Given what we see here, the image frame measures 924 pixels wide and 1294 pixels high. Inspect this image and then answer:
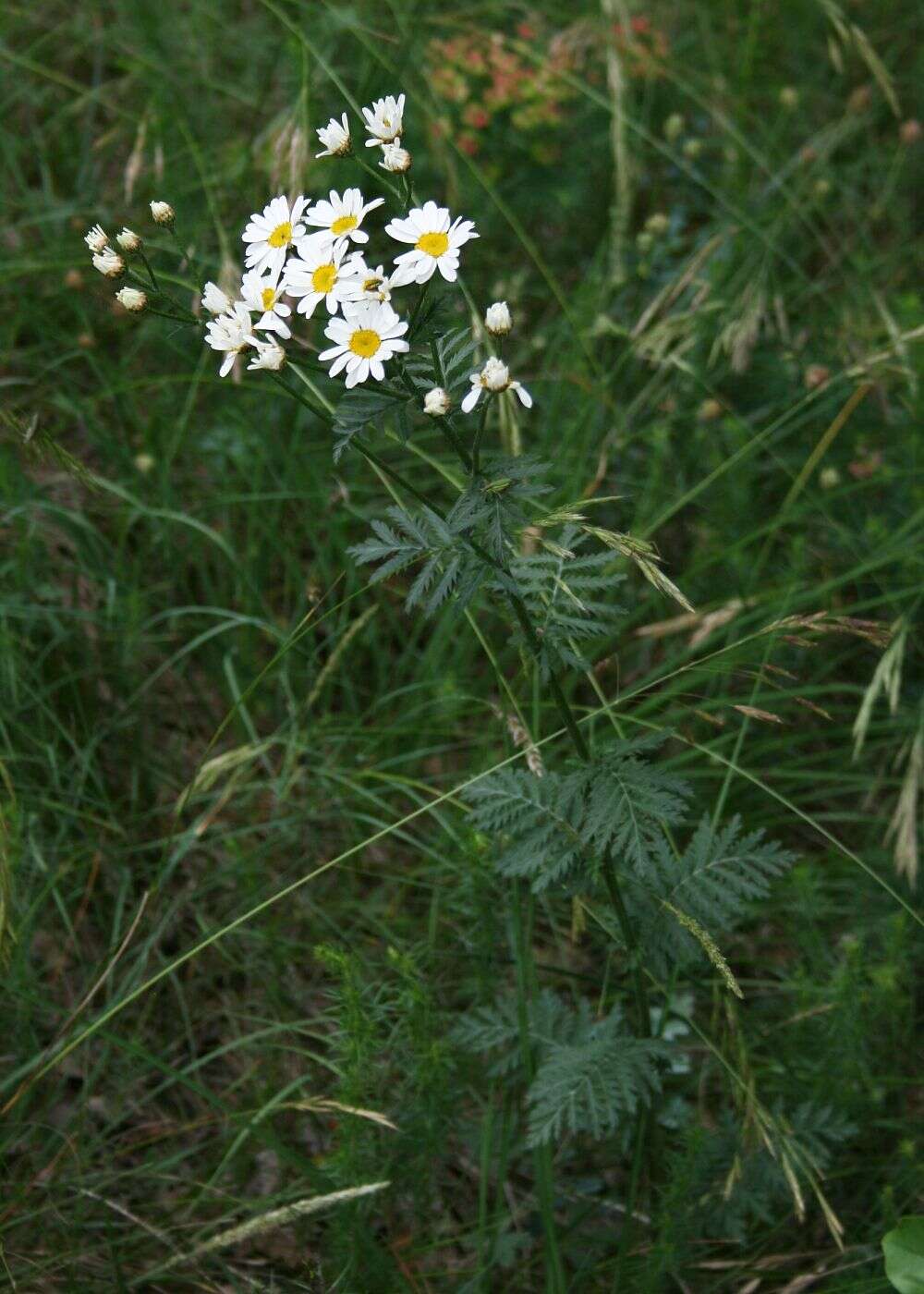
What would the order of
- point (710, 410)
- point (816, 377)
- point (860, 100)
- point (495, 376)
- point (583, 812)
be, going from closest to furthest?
point (495, 376)
point (583, 812)
point (816, 377)
point (710, 410)
point (860, 100)

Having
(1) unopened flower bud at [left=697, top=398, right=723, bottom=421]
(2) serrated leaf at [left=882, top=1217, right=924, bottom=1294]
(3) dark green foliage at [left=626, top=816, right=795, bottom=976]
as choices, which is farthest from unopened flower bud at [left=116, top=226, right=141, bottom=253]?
(2) serrated leaf at [left=882, top=1217, right=924, bottom=1294]

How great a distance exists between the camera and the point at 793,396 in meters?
2.76

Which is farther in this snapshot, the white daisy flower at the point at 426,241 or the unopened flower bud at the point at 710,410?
the unopened flower bud at the point at 710,410

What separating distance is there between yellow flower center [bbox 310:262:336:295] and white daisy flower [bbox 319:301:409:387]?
0.20 feet

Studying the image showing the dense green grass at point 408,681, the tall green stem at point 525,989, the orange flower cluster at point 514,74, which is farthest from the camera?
the orange flower cluster at point 514,74

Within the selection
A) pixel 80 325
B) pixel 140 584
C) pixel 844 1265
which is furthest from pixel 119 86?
pixel 844 1265

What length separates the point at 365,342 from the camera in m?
1.37

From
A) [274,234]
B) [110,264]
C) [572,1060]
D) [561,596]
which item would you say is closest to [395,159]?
[274,234]

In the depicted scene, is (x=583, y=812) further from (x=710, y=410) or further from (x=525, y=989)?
(x=710, y=410)

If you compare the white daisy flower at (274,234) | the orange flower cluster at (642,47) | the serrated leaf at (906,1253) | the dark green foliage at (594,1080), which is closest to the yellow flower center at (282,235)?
the white daisy flower at (274,234)

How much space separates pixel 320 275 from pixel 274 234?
0.11 metres

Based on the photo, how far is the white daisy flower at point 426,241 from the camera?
4.49ft

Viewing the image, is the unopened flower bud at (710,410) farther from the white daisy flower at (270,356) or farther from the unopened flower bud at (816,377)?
the white daisy flower at (270,356)

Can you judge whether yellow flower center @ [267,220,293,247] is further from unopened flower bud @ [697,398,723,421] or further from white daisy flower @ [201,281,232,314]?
unopened flower bud @ [697,398,723,421]
